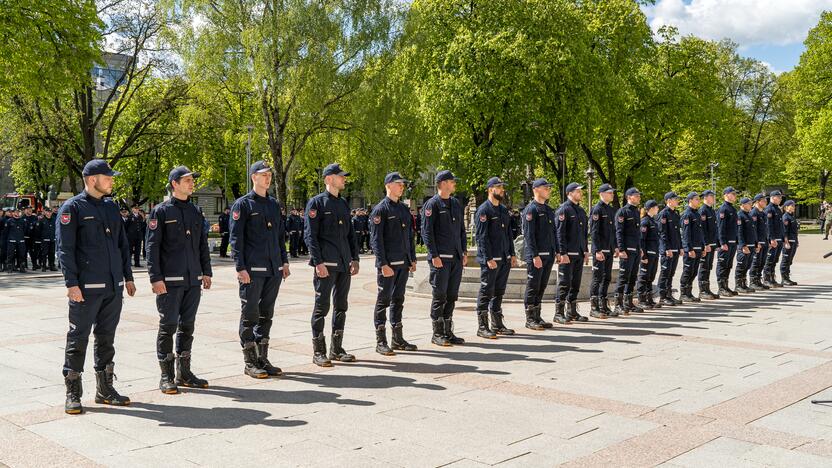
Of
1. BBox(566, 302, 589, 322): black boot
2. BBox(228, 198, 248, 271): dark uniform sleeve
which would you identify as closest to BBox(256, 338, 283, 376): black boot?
BBox(228, 198, 248, 271): dark uniform sleeve

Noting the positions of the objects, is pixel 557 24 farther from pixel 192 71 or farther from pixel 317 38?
pixel 192 71

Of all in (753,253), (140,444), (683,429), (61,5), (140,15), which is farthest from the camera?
(140,15)

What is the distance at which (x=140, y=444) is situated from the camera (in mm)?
5547

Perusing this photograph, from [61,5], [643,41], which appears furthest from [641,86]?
[61,5]

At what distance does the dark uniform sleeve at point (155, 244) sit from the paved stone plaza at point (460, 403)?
1.11 meters

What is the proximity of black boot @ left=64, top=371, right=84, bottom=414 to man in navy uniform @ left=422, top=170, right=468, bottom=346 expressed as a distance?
4599 millimetres

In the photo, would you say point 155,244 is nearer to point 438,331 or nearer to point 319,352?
point 319,352

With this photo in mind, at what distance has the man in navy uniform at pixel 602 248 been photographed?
12672 millimetres

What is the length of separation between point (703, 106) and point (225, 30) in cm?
2639

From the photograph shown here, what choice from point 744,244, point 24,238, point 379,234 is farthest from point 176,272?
point 24,238

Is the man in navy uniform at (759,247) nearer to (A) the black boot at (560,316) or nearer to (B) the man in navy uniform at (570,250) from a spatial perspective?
(B) the man in navy uniform at (570,250)

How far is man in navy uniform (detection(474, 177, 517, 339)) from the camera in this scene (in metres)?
10.6

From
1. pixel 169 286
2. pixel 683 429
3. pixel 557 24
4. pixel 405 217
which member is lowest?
pixel 683 429

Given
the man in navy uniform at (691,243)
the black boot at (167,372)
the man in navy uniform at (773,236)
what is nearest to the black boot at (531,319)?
the man in navy uniform at (691,243)
